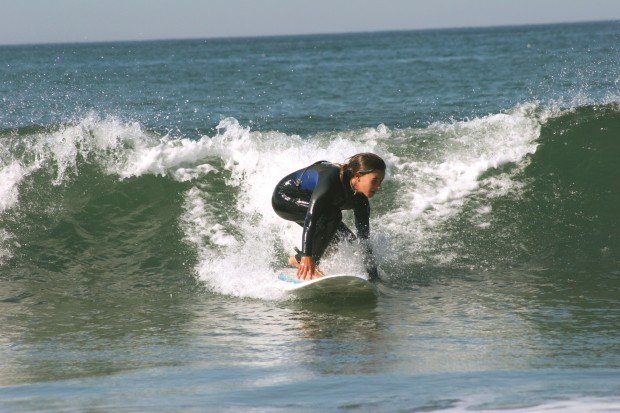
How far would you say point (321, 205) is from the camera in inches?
280

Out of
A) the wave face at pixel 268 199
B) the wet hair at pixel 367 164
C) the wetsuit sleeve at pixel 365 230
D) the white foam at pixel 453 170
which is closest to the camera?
the wet hair at pixel 367 164

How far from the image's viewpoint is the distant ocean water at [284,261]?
4.94 metres

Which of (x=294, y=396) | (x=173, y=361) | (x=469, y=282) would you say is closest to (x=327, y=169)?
(x=469, y=282)

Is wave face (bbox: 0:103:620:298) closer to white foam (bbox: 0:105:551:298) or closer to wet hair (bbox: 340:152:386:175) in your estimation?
white foam (bbox: 0:105:551:298)

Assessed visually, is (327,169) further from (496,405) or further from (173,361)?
(496,405)

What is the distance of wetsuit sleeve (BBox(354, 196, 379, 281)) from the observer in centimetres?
747

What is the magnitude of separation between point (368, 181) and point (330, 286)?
848 millimetres

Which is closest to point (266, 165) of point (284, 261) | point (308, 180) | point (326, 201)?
point (284, 261)

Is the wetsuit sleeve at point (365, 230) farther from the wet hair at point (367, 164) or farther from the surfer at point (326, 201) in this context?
the wet hair at point (367, 164)

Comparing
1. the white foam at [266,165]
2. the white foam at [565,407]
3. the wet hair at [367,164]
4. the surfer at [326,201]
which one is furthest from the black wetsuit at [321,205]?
the white foam at [565,407]

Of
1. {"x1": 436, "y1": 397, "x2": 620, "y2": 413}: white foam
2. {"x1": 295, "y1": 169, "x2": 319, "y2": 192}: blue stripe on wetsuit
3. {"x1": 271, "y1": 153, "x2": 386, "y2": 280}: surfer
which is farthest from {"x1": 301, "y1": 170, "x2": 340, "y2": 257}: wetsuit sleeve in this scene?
{"x1": 436, "y1": 397, "x2": 620, "y2": 413}: white foam

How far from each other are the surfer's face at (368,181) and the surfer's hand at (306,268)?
65cm

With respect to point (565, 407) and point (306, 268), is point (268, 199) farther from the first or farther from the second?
point (565, 407)

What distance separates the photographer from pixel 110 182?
35.6ft
